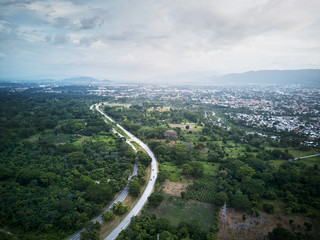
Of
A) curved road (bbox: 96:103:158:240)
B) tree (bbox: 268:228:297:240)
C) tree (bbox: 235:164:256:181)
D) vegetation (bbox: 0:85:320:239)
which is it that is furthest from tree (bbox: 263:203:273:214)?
curved road (bbox: 96:103:158:240)

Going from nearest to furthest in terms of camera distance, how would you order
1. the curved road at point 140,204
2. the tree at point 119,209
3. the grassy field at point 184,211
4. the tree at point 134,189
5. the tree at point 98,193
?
the curved road at point 140,204 < the grassy field at point 184,211 < the tree at point 119,209 < the tree at point 98,193 < the tree at point 134,189

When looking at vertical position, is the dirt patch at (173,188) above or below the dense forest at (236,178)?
below

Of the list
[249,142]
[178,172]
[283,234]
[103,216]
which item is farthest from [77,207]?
[249,142]

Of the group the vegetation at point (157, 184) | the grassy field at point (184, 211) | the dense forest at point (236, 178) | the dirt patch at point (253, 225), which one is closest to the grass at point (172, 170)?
the dense forest at point (236, 178)

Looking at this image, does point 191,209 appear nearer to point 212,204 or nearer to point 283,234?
point 212,204

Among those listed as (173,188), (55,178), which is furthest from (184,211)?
(55,178)

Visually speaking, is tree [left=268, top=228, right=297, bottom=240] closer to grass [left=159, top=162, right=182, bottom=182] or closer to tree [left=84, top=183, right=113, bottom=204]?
grass [left=159, top=162, right=182, bottom=182]

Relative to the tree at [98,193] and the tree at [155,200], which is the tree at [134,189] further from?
the tree at [98,193]
